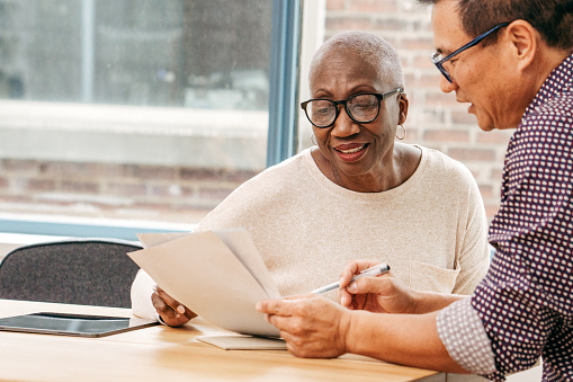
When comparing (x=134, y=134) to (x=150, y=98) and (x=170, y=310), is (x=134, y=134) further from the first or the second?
(x=170, y=310)

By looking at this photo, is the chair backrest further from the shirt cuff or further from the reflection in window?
the shirt cuff

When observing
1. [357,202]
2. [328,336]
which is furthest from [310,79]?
[328,336]

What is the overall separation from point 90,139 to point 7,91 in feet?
1.57

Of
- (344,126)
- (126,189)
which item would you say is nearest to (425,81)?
(344,126)

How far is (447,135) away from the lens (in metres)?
2.84

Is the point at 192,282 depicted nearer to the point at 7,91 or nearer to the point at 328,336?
the point at 328,336

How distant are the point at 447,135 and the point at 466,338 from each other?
1.81m

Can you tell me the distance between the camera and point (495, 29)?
121cm

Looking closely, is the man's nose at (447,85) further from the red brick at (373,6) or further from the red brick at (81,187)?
the red brick at (81,187)

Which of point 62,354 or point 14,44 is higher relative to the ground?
point 14,44

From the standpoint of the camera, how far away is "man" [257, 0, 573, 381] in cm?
107

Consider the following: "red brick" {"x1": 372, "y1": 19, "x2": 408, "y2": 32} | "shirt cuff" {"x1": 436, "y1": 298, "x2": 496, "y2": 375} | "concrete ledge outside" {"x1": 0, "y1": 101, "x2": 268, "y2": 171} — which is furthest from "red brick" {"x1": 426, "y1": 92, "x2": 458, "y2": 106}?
"shirt cuff" {"x1": 436, "y1": 298, "x2": 496, "y2": 375}

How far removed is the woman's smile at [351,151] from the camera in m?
1.82

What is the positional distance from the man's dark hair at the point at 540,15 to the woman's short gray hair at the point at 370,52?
603 mm
